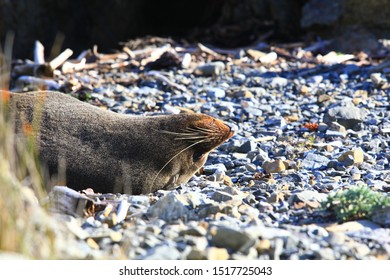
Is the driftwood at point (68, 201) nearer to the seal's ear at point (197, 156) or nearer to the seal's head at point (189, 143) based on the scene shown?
the seal's head at point (189, 143)

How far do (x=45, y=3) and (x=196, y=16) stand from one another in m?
3.64

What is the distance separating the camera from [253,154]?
25.6ft

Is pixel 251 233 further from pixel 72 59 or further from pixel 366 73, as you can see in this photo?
pixel 72 59

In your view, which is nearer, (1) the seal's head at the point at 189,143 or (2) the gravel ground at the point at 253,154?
(2) the gravel ground at the point at 253,154

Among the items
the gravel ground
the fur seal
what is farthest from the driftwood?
the fur seal

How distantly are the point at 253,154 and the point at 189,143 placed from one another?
89 cm

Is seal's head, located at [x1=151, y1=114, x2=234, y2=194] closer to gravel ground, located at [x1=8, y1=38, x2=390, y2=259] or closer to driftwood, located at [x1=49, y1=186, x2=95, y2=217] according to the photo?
gravel ground, located at [x1=8, y1=38, x2=390, y2=259]

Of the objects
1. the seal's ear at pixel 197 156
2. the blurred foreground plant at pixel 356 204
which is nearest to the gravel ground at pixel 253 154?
the blurred foreground plant at pixel 356 204

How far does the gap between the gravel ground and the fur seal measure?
228 millimetres

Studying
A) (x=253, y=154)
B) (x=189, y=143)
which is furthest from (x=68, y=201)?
(x=253, y=154)

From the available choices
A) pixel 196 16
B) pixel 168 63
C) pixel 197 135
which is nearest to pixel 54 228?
pixel 197 135

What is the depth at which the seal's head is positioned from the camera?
708 centimetres

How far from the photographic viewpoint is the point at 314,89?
10273 millimetres

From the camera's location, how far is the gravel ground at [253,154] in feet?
15.7
